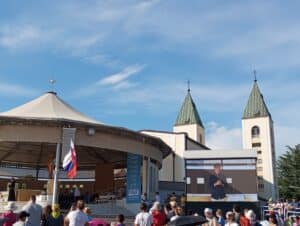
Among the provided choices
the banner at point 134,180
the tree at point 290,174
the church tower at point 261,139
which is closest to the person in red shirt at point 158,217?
the banner at point 134,180

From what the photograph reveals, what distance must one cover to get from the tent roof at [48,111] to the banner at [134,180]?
10.5 feet

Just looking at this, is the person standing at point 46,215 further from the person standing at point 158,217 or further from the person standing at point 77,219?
the person standing at point 158,217

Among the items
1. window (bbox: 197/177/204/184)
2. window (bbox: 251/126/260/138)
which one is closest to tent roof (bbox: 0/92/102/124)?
window (bbox: 197/177/204/184)

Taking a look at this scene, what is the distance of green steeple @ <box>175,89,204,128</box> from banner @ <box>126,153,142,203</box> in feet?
143

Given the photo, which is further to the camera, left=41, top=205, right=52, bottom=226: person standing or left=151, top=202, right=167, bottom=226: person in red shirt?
left=151, top=202, right=167, bottom=226: person in red shirt

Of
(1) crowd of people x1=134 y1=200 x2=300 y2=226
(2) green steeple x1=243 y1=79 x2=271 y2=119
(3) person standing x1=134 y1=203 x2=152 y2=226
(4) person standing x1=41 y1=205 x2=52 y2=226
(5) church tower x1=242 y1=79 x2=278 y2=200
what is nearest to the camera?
(1) crowd of people x1=134 y1=200 x2=300 y2=226

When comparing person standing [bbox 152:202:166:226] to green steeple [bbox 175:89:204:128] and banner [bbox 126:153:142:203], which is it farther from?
green steeple [bbox 175:89:204:128]

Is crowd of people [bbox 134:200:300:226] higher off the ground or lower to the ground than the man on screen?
lower

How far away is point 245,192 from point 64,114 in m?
17.0

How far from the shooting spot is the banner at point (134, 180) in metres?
23.1

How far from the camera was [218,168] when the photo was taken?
3362 cm

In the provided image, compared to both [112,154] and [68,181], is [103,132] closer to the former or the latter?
[112,154]

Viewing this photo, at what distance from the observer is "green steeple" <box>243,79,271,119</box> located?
67.7 m

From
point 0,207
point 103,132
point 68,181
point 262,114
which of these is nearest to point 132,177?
point 103,132
